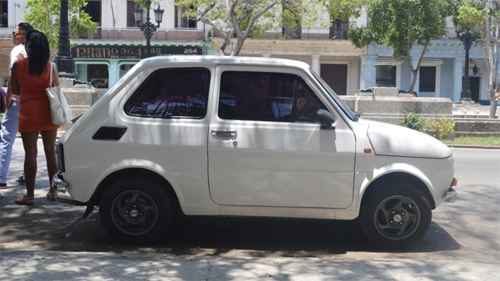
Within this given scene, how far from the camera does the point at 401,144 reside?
17.7 feet

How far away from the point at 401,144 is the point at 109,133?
2625mm

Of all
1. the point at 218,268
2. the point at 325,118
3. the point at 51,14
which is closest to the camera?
the point at 218,268

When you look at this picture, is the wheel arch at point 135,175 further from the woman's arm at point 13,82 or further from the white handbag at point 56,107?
the woman's arm at point 13,82

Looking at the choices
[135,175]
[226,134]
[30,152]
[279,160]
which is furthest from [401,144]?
[30,152]

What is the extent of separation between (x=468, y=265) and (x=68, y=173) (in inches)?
139

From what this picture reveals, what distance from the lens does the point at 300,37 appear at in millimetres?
39969

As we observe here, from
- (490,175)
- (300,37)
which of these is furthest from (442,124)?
(300,37)

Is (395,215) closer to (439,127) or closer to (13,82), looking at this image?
(13,82)

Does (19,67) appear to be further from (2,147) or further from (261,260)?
(261,260)

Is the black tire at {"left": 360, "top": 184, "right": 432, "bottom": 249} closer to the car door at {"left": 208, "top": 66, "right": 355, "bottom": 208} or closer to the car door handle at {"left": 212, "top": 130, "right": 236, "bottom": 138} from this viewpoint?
the car door at {"left": 208, "top": 66, "right": 355, "bottom": 208}

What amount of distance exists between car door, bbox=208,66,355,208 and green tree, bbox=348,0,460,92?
18169mm

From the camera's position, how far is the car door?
532 centimetres

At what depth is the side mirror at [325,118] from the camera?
5.28 metres

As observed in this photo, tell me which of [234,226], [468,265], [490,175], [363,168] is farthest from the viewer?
[490,175]
